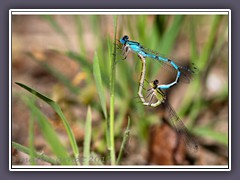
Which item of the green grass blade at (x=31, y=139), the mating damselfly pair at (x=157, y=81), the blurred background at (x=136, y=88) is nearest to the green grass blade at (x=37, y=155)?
the green grass blade at (x=31, y=139)

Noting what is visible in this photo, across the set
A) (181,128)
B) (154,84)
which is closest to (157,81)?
(154,84)

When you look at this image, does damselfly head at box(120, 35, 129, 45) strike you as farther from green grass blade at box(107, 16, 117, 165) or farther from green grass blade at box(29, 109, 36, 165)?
green grass blade at box(29, 109, 36, 165)

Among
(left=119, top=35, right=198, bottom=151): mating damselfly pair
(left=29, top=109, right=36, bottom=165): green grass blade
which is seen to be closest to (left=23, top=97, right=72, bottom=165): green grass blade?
(left=29, top=109, right=36, bottom=165): green grass blade

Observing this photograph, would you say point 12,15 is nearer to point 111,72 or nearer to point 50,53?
point 111,72

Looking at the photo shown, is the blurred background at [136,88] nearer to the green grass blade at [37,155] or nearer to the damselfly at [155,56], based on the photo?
the damselfly at [155,56]

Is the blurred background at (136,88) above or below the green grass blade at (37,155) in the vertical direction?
above
